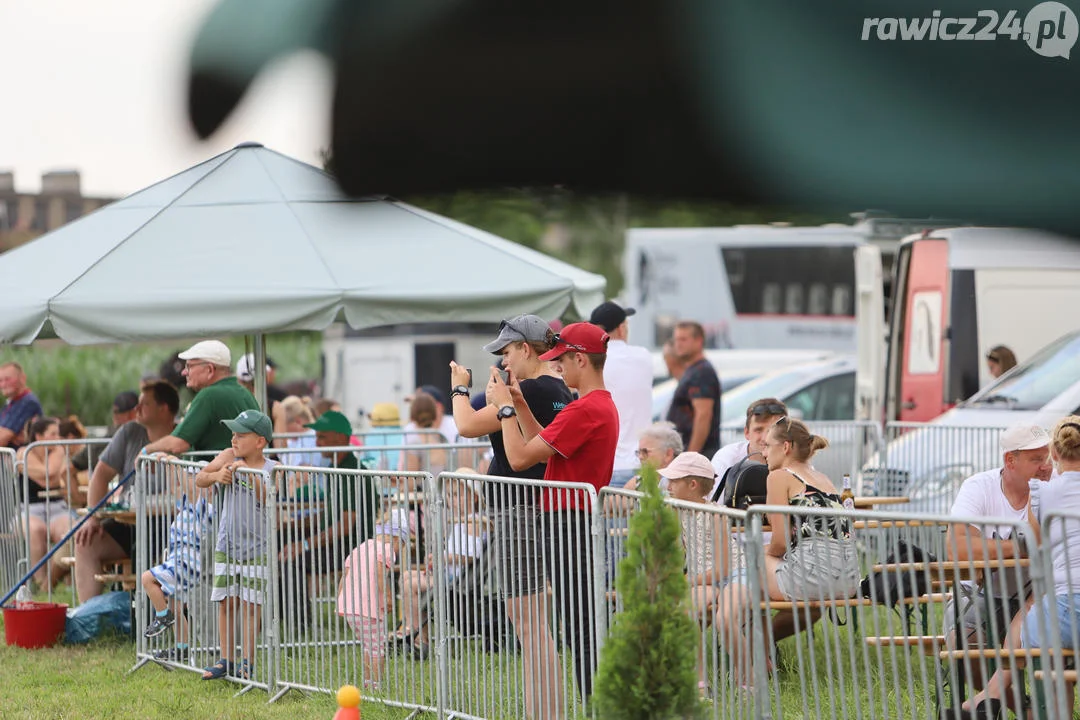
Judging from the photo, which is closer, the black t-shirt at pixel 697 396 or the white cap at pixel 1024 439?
the white cap at pixel 1024 439

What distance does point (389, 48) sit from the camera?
1.15 meters

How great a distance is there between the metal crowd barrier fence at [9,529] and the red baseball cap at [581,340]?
526 cm

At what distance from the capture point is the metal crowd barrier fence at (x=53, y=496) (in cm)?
1034

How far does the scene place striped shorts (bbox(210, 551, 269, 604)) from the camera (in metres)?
7.50

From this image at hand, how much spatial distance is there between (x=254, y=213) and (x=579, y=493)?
2.82 meters

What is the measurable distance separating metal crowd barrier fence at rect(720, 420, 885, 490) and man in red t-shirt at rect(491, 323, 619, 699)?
6.49 metres

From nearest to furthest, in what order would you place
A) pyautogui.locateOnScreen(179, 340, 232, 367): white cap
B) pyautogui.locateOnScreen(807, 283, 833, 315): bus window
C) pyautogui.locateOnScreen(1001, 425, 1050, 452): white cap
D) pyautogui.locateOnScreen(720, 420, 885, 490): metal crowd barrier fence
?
1. pyautogui.locateOnScreen(1001, 425, 1050, 452): white cap
2. pyautogui.locateOnScreen(179, 340, 232, 367): white cap
3. pyautogui.locateOnScreen(720, 420, 885, 490): metal crowd barrier fence
4. pyautogui.locateOnScreen(807, 283, 833, 315): bus window

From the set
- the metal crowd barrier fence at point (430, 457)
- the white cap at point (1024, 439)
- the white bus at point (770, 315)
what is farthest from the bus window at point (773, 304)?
the white cap at point (1024, 439)

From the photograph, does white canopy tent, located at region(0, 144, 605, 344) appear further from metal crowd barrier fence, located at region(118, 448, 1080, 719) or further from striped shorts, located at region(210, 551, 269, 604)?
striped shorts, located at region(210, 551, 269, 604)

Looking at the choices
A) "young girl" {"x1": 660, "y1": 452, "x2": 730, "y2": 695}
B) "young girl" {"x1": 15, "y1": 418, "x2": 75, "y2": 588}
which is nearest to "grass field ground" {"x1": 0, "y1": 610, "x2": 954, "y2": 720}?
"young girl" {"x1": 660, "y1": 452, "x2": 730, "y2": 695}

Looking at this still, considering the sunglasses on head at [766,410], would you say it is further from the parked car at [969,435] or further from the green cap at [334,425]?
the parked car at [969,435]

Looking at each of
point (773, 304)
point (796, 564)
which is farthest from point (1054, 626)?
point (773, 304)

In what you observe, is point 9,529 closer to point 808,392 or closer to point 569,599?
point 569,599

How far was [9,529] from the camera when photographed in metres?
10.1
